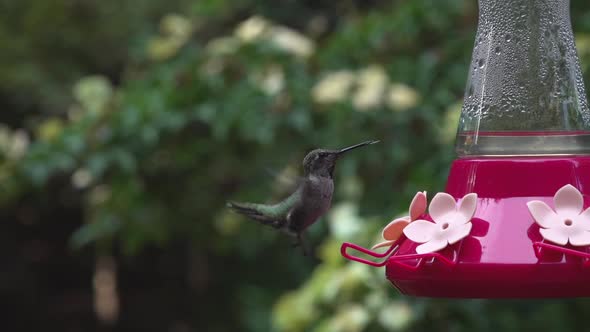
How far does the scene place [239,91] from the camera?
4277mm

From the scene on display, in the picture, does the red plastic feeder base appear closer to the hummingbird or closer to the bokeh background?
the hummingbird

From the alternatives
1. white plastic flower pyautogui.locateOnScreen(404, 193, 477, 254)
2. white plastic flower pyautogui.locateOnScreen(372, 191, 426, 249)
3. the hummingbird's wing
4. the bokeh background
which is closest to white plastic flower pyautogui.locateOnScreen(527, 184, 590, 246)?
→ white plastic flower pyautogui.locateOnScreen(404, 193, 477, 254)

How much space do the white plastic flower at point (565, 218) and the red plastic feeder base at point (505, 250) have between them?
0.02 metres

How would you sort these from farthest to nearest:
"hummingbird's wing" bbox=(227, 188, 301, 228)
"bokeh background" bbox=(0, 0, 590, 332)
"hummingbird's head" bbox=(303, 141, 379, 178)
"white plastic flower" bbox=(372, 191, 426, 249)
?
"bokeh background" bbox=(0, 0, 590, 332), "hummingbird's wing" bbox=(227, 188, 301, 228), "hummingbird's head" bbox=(303, 141, 379, 178), "white plastic flower" bbox=(372, 191, 426, 249)

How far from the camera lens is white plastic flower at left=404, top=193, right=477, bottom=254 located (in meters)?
1.65

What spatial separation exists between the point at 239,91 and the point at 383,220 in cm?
104

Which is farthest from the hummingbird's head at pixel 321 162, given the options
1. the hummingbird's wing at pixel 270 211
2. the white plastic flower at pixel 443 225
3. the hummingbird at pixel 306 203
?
the white plastic flower at pixel 443 225

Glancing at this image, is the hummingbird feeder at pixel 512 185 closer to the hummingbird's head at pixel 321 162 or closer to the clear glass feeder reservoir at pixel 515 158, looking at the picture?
the clear glass feeder reservoir at pixel 515 158

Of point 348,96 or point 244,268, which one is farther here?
point 244,268

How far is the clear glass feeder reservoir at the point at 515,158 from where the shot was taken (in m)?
1.58

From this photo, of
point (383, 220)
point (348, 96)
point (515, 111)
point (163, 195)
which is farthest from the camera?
point (163, 195)

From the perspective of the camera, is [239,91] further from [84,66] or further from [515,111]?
[84,66]

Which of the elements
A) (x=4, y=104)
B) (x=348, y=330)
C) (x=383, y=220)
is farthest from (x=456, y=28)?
(x=4, y=104)

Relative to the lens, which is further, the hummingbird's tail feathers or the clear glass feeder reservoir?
the hummingbird's tail feathers
